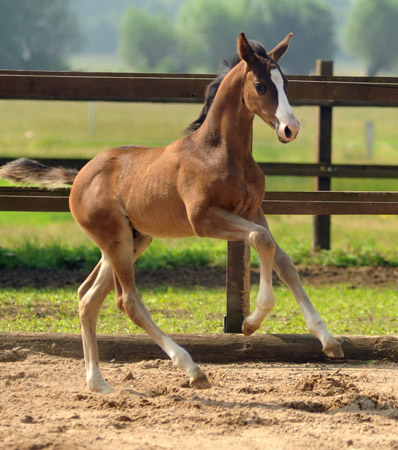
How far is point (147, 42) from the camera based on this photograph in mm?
123000

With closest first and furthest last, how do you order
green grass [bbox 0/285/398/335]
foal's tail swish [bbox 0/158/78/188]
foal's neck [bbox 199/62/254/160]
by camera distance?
foal's neck [bbox 199/62/254/160]
foal's tail swish [bbox 0/158/78/188]
green grass [bbox 0/285/398/335]

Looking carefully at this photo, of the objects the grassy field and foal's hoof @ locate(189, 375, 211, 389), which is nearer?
foal's hoof @ locate(189, 375, 211, 389)

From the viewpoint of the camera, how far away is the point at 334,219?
17328 mm

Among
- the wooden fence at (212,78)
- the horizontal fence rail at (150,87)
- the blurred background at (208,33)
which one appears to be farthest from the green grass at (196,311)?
the blurred background at (208,33)

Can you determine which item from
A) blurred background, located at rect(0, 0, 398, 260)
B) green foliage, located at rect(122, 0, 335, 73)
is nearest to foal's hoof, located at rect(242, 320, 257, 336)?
blurred background, located at rect(0, 0, 398, 260)

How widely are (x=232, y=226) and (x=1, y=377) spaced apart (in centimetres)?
192

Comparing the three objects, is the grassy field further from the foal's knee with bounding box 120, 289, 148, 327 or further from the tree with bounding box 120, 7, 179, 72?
the tree with bounding box 120, 7, 179, 72

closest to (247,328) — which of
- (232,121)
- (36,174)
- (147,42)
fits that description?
(232,121)

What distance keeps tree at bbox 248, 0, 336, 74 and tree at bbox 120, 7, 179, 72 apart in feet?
45.2

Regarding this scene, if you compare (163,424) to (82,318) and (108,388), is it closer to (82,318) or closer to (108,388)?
(108,388)

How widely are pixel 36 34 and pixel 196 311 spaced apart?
9611cm

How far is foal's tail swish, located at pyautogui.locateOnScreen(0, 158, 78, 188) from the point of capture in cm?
552

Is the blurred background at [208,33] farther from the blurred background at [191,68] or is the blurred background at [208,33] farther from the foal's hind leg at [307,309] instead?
the foal's hind leg at [307,309]

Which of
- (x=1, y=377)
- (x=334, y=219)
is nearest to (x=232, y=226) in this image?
(x=1, y=377)
